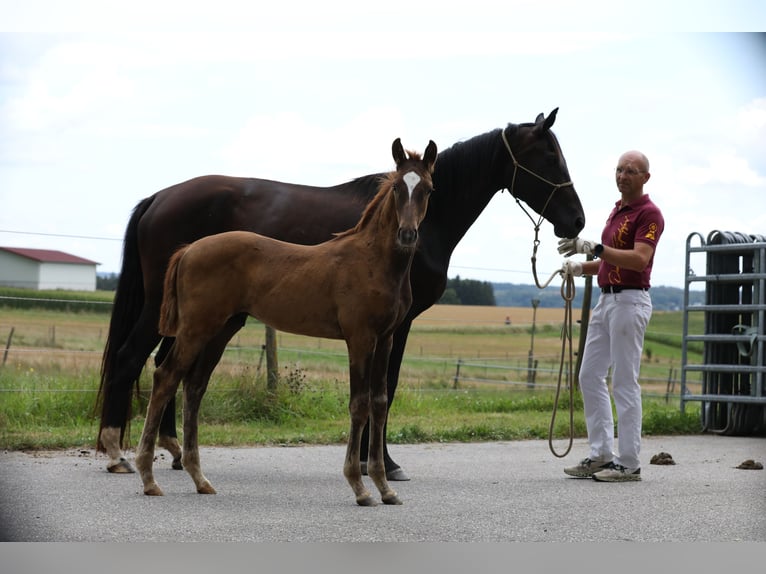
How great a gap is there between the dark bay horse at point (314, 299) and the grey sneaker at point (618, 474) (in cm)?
197

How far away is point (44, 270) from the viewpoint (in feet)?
45.3

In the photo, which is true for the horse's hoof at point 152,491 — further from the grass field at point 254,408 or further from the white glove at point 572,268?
the white glove at point 572,268

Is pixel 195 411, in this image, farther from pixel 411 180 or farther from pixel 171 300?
pixel 411 180

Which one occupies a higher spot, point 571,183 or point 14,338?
point 571,183

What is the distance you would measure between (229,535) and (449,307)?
47.5ft

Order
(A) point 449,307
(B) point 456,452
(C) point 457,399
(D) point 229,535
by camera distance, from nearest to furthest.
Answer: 1. (D) point 229,535
2. (B) point 456,452
3. (C) point 457,399
4. (A) point 449,307

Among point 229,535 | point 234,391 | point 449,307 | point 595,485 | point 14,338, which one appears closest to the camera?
point 229,535

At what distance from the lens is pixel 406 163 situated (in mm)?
5301

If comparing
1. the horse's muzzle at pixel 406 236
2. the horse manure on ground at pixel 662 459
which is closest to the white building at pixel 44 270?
the horse's muzzle at pixel 406 236

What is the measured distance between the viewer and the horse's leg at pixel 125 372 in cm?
685

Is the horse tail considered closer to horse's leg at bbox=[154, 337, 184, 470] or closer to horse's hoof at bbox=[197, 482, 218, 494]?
horse's leg at bbox=[154, 337, 184, 470]

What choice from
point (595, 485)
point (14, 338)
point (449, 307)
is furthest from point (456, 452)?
point (14, 338)

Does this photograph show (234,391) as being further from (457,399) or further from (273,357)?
(457,399)

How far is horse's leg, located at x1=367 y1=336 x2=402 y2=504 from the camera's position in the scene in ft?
18.0
